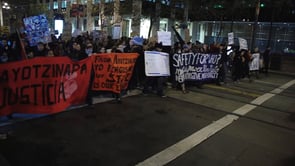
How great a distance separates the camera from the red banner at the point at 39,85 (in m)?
5.19

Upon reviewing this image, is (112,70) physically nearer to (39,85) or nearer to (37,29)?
(39,85)

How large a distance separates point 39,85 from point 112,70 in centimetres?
269

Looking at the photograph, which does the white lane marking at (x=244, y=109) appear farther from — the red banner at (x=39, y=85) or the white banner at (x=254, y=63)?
the white banner at (x=254, y=63)

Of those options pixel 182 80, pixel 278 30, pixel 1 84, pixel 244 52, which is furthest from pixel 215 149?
pixel 278 30

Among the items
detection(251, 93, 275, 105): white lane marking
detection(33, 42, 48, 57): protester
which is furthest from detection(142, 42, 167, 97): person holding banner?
detection(33, 42, 48, 57): protester

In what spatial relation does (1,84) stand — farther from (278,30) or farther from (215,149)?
(278,30)

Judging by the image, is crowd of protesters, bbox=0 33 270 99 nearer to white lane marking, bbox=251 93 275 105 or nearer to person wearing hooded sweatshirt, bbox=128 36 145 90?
person wearing hooded sweatshirt, bbox=128 36 145 90

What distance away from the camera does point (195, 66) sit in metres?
10.6

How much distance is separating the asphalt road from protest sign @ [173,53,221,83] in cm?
135

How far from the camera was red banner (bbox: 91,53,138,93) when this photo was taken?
7770 millimetres

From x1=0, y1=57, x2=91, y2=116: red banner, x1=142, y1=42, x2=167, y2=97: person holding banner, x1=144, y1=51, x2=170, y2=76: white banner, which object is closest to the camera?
x1=0, y1=57, x2=91, y2=116: red banner

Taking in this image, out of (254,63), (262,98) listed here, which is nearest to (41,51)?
(262,98)

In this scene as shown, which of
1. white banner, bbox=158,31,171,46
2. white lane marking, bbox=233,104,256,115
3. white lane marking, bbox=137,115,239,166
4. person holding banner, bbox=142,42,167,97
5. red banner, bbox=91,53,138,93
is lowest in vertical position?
white lane marking, bbox=137,115,239,166

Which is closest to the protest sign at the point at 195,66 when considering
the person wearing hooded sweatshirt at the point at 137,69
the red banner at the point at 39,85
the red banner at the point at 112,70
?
the person wearing hooded sweatshirt at the point at 137,69
